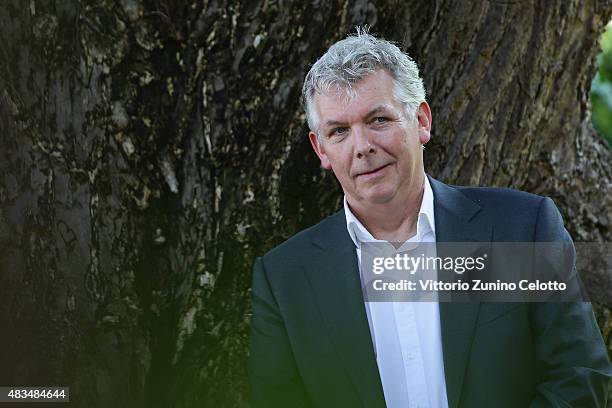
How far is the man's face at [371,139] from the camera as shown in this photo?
8.79 ft

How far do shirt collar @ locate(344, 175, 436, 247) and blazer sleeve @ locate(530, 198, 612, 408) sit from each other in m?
0.40

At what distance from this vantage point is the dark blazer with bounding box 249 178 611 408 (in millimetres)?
2635

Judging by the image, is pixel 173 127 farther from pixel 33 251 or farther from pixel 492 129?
pixel 492 129

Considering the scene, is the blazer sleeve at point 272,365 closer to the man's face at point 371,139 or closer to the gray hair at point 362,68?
the man's face at point 371,139

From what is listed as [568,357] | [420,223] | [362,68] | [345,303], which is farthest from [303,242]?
[568,357]

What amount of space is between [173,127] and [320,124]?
61cm

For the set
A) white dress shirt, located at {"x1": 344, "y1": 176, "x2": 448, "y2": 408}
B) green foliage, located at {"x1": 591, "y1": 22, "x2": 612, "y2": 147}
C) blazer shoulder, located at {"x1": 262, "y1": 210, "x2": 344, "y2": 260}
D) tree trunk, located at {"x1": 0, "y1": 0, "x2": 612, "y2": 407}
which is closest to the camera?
white dress shirt, located at {"x1": 344, "y1": 176, "x2": 448, "y2": 408}

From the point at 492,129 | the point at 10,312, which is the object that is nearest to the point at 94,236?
the point at 10,312

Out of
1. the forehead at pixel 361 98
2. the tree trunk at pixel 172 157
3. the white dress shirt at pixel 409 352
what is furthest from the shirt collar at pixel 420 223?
the tree trunk at pixel 172 157

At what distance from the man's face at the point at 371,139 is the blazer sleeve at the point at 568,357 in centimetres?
58

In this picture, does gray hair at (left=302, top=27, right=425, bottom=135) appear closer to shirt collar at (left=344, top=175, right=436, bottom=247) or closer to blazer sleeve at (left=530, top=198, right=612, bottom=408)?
shirt collar at (left=344, top=175, right=436, bottom=247)

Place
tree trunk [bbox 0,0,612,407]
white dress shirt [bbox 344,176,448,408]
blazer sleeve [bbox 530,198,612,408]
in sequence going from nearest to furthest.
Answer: blazer sleeve [bbox 530,198,612,408] < white dress shirt [bbox 344,176,448,408] < tree trunk [bbox 0,0,612,407]

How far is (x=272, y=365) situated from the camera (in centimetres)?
283

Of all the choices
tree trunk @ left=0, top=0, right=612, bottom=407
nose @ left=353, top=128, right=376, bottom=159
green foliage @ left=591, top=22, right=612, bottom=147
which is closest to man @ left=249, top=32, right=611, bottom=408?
nose @ left=353, top=128, right=376, bottom=159
